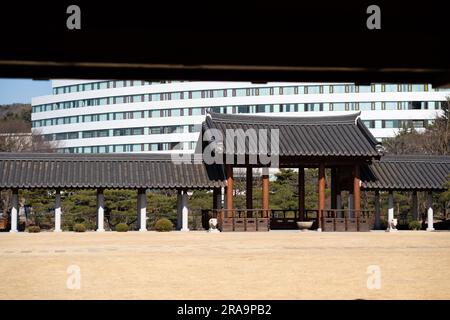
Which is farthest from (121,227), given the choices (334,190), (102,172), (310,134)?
(334,190)

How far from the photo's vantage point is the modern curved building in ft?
313

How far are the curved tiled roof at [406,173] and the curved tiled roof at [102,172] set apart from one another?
9178 millimetres

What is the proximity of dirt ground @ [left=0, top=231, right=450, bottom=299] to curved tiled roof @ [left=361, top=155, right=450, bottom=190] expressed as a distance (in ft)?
53.9

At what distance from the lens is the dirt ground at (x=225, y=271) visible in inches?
523

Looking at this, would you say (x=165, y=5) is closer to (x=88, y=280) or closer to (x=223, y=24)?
(x=223, y=24)

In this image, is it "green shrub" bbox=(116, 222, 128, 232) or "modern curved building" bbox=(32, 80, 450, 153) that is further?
"modern curved building" bbox=(32, 80, 450, 153)

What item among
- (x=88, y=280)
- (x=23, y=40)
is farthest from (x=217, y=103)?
(x=23, y=40)

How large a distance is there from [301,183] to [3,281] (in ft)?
95.4

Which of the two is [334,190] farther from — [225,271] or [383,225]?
[225,271]

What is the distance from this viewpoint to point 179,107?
102m

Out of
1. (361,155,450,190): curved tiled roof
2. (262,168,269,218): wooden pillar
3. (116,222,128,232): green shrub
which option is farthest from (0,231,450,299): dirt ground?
(361,155,450,190): curved tiled roof

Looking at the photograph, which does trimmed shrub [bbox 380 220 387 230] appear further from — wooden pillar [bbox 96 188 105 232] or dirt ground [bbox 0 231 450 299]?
dirt ground [bbox 0 231 450 299]

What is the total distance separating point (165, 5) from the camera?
325 inches

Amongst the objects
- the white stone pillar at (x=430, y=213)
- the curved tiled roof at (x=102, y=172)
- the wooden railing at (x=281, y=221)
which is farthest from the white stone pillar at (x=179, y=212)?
the white stone pillar at (x=430, y=213)
